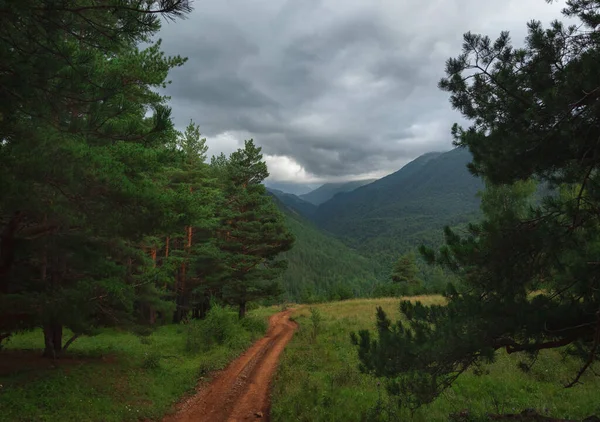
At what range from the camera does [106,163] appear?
23.4ft

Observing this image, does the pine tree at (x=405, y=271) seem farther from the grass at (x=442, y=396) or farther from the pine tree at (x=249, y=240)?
the grass at (x=442, y=396)

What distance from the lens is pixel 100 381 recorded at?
30.5 ft

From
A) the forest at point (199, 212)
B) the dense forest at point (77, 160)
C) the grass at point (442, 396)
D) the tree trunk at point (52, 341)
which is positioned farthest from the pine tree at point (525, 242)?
the tree trunk at point (52, 341)

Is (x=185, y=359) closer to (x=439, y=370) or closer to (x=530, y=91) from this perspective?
(x=439, y=370)

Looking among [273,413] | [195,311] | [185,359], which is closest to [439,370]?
[273,413]

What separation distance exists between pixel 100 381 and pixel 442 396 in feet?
32.0

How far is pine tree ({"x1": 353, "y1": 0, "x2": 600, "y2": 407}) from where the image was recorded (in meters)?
4.21

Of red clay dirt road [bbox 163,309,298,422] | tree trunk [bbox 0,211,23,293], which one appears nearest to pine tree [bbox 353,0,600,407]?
red clay dirt road [bbox 163,309,298,422]

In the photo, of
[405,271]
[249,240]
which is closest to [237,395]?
[249,240]

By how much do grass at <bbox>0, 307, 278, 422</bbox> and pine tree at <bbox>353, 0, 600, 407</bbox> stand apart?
22.7ft

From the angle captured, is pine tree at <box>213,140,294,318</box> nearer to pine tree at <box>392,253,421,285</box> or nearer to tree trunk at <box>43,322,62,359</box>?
tree trunk at <box>43,322,62,359</box>

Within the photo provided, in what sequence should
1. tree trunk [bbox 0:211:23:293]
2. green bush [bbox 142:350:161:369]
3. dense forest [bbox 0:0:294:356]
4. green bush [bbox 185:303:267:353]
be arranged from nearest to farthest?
dense forest [bbox 0:0:294:356] → tree trunk [bbox 0:211:23:293] → green bush [bbox 142:350:161:369] → green bush [bbox 185:303:267:353]

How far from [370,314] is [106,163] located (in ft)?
65.8

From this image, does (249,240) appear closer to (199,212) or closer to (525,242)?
(199,212)
